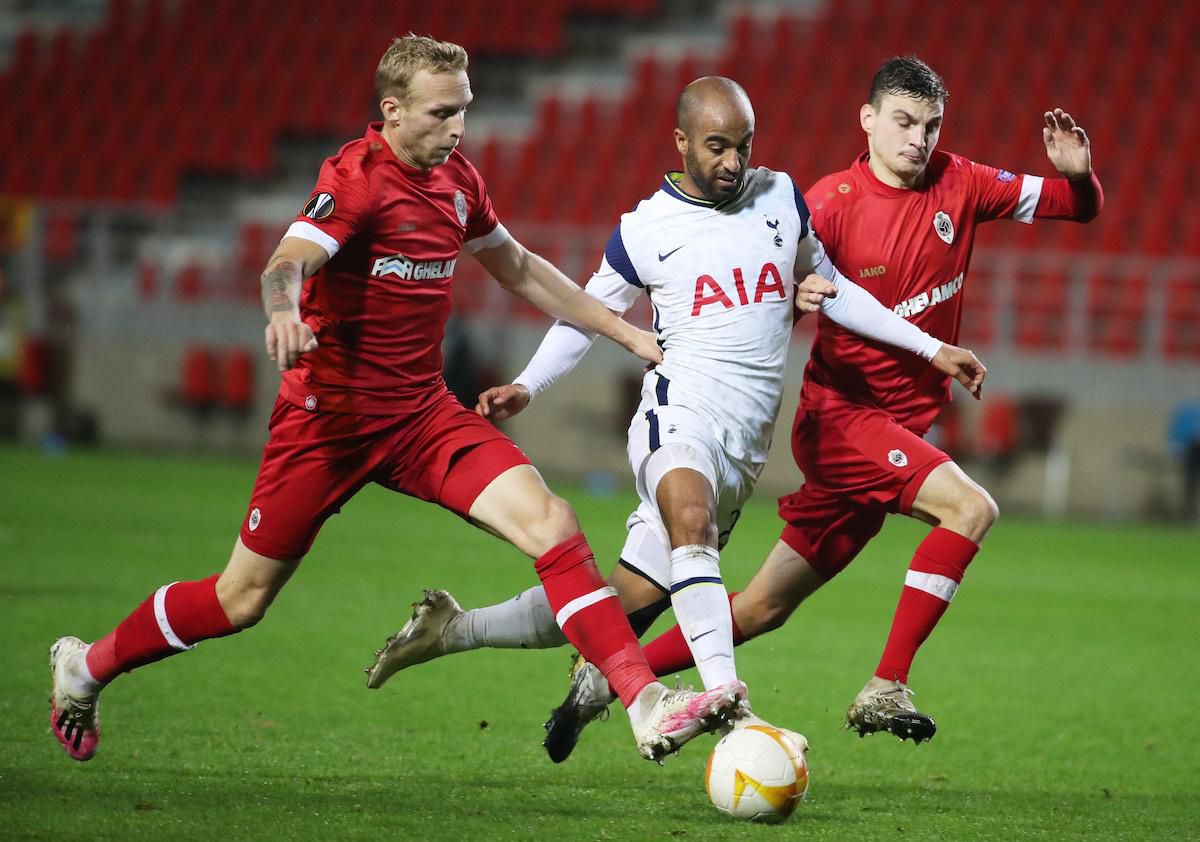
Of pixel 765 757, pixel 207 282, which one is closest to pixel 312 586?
pixel 765 757

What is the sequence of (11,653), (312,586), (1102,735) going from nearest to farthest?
1. (1102,735)
2. (11,653)
3. (312,586)

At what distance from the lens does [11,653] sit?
7.38 m

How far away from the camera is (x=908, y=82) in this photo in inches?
226

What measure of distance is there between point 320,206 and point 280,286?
391 millimetres

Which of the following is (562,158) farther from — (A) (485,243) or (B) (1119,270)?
(A) (485,243)

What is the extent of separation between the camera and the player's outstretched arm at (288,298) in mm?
4441

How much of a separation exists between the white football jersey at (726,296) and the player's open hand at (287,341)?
141 centimetres

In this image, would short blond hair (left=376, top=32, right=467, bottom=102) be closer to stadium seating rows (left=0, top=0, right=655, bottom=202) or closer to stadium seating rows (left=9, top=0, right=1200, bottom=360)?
stadium seating rows (left=9, top=0, right=1200, bottom=360)

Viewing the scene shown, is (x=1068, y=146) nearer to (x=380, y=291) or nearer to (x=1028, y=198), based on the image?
(x=1028, y=198)

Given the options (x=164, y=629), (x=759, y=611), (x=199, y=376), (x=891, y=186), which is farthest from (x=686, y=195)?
(x=199, y=376)

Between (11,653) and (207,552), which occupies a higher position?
(11,653)

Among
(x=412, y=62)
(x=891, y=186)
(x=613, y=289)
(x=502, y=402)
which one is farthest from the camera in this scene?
(x=891, y=186)

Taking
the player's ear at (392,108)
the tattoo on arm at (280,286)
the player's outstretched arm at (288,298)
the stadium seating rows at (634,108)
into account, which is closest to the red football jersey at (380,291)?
the player's ear at (392,108)

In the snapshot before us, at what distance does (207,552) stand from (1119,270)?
1020cm
